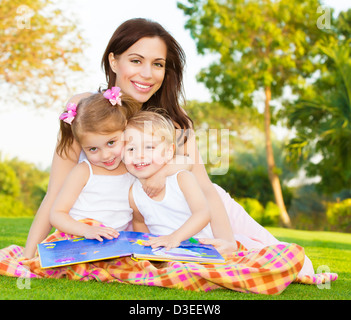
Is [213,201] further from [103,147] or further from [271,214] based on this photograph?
[271,214]

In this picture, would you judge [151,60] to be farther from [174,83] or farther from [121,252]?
[121,252]

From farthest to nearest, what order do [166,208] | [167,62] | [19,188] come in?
[19,188] → [167,62] → [166,208]

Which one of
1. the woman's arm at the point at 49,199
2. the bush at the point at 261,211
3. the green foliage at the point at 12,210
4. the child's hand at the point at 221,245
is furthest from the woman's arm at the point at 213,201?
the green foliage at the point at 12,210

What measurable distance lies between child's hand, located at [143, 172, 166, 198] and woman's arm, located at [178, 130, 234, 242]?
0.37 meters

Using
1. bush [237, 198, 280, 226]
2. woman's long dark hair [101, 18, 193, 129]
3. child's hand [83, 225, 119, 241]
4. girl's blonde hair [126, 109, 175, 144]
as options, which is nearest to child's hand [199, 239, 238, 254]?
child's hand [83, 225, 119, 241]

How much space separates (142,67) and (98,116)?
0.69 meters

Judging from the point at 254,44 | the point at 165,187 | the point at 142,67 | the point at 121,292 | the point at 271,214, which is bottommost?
the point at 271,214

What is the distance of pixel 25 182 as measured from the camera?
18.8m

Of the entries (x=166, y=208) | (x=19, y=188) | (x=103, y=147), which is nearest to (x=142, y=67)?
(x=103, y=147)

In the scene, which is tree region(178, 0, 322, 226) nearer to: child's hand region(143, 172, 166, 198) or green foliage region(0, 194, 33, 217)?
green foliage region(0, 194, 33, 217)

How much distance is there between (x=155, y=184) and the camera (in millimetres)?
2824

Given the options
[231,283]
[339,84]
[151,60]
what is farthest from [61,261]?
[339,84]

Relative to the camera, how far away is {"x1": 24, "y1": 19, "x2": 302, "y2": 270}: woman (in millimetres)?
3084

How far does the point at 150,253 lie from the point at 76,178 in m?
0.76
